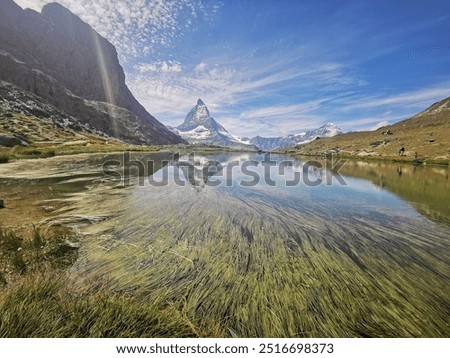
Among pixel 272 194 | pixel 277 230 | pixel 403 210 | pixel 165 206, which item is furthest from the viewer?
pixel 272 194

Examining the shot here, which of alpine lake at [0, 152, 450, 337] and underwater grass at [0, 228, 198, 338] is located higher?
Result: underwater grass at [0, 228, 198, 338]

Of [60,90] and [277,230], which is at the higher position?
[60,90]

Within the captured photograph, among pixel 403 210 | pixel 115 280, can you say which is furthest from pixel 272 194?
pixel 115 280

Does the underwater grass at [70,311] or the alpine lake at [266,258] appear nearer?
the underwater grass at [70,311]

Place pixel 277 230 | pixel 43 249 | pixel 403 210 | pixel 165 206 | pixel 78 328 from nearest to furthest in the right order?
pixel 78 328
pixel 43 249
pixel 277 230
pixel 165 206
pixel 403 210

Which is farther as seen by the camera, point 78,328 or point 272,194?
point 272,194

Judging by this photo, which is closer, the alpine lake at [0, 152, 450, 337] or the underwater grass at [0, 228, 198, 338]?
the underwater grass at [0, 228, 198, 338]

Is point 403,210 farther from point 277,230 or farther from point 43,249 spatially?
point 43,249

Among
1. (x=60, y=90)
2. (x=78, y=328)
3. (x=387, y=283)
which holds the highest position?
(x=60, y=90)

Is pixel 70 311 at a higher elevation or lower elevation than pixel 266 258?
higher

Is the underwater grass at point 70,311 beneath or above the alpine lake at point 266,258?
above

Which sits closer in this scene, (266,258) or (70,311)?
(70,311)
